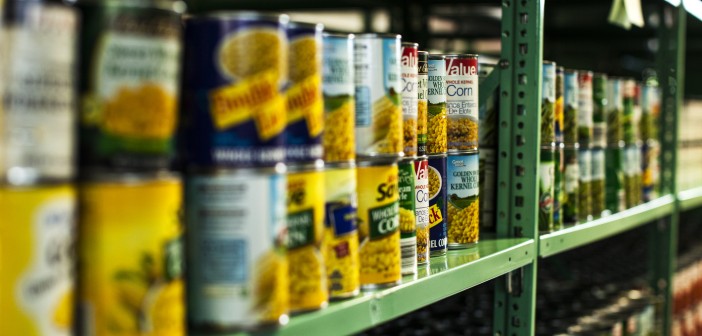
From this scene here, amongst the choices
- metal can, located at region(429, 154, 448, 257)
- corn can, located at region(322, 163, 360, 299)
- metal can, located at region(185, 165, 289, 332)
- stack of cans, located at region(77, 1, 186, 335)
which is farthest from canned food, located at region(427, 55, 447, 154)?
stack of cans, located at region(77, 1, 186, 335)

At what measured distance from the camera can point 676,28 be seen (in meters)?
2.74

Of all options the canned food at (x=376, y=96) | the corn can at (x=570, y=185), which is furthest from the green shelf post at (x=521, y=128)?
the canned food at (x=376, y=96)

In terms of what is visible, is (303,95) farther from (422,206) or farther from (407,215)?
(422,206)

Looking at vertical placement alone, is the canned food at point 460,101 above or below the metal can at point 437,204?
above

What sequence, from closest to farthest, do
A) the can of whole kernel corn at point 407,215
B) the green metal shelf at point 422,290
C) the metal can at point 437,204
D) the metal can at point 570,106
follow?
the green metal shelf at point 422,290, the can of whole kernel corn at point 407,215, the metal can at point 437,204, the metal can at point 570,106

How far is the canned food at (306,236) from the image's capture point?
2.92 ft

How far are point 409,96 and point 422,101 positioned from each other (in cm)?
9

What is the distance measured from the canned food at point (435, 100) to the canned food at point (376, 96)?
0.93 feet

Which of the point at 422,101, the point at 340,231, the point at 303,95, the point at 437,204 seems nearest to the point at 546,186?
the point at 437,204

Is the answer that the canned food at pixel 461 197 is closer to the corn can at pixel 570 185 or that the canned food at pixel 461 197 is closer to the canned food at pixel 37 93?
the corn can at pixel 570 185

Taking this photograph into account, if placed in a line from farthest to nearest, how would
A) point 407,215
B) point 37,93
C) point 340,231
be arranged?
point 407,215, point 340,231, point 37,93

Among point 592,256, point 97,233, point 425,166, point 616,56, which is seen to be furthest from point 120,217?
point 616,56

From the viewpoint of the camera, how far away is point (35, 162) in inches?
26.0

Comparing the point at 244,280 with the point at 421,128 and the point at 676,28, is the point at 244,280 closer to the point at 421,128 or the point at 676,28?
the point at 421,128
